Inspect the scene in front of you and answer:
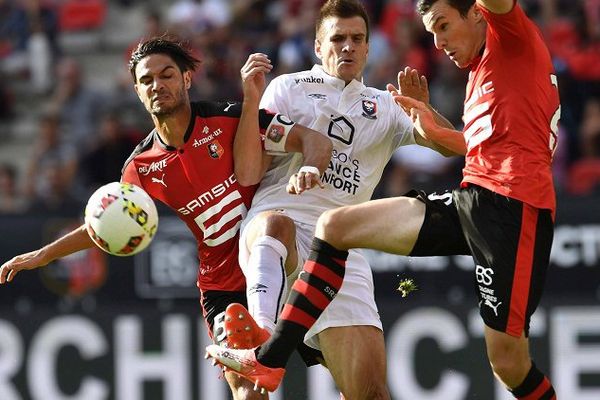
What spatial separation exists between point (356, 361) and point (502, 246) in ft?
4.38

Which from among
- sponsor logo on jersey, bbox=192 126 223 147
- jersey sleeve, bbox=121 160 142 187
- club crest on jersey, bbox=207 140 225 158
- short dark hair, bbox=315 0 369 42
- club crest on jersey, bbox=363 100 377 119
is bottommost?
jersey sleeve, bbox=121 160 142 187

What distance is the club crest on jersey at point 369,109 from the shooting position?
7627mm

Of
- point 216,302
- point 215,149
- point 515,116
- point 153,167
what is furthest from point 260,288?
point 515,116

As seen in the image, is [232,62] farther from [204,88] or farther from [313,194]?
[313,194]

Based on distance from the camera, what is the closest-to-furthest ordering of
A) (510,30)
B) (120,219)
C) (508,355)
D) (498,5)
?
(498,5)
(510,30)
(508,355)
(120,219)

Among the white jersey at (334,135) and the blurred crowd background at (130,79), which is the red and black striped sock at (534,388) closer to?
the white jersey at (334,135)

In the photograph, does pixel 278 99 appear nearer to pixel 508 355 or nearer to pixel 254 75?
pixel 254 75

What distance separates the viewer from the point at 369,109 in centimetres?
765

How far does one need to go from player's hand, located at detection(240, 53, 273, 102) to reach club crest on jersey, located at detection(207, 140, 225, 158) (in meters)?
0.38

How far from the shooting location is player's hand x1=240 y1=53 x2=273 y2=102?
7102 millimetres

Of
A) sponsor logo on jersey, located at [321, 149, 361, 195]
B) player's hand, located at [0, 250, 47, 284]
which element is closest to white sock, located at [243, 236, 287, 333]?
sponsor logo on jersey, located at [321, 149, 361, 195]

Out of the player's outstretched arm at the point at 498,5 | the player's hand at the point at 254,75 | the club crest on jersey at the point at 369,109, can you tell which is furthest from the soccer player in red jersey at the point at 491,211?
the club crest on jersey at the point at 369,109

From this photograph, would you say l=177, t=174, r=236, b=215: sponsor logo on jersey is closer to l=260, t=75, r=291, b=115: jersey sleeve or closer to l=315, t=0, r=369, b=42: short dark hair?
l=260, t=75, r=291, b=115: jersey sleeve

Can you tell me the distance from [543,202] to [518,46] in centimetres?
77
